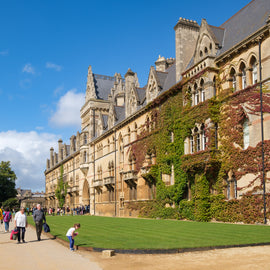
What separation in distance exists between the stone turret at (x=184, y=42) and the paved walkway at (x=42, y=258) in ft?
70.5

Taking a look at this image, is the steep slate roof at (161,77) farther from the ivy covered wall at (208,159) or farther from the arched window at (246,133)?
the arched window at (246,133)

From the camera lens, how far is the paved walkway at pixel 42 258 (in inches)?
390

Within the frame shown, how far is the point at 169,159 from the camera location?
1215 inches

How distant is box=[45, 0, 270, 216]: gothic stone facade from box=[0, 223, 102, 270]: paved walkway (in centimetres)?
1309

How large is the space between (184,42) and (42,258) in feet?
83.8

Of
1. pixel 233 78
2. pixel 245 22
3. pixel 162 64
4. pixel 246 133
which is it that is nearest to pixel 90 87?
pixel 162 64

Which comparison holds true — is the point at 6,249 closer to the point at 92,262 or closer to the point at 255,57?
the point at 92,262

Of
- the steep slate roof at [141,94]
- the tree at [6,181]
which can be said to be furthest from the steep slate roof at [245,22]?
the tree at [6,181]

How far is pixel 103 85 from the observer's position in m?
72.6

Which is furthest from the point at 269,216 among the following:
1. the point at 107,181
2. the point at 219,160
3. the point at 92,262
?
the point at 107,181

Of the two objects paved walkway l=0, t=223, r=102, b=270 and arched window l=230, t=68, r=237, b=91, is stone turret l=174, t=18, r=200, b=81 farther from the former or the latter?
paved walkway l=0, t=223, r=102, b=270

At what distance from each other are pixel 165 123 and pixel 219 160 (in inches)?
349

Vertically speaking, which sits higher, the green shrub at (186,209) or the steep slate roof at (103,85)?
the steep slate roof at (103,85)

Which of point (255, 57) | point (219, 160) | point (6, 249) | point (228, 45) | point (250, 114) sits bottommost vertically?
point (6, 249)
